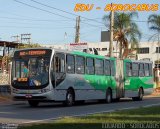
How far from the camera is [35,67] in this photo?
23719mm

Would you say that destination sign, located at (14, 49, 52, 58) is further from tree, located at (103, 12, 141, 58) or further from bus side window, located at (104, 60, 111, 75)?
tree, located at (103, 12, 141, 58)

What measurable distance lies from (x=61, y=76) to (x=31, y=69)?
164 cm

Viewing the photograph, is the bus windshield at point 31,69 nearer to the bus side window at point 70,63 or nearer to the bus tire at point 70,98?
the bus side window at point 70,63

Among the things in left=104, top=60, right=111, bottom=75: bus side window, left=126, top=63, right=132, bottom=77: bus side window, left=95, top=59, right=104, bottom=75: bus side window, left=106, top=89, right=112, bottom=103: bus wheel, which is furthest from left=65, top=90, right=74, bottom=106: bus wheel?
left=126, top=63, right=132, bottom=77: bus side window

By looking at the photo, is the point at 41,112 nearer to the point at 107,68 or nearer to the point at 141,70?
the point at 107,68

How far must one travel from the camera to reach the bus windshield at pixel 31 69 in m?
23.6

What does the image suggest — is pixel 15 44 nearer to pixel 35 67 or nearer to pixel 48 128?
pixel 35 67

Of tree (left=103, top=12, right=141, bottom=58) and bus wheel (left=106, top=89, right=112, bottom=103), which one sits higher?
tree (left=103, top=12, right=141, bottom=58)

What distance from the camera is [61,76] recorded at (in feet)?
79.9

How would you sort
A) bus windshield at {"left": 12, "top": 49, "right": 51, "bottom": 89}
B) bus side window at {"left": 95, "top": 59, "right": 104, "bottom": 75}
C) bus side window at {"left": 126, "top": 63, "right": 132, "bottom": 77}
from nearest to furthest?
1. bus windshield at {"left": 12, "top": 49, "right": 51, "bottom": 89}
2. bus side window at {"left": 95, "top": 59, "right": 104, "bottom": 75}
3. bus side window at {"left": 126, "top": 63, "right": 132, "bottom": 77}

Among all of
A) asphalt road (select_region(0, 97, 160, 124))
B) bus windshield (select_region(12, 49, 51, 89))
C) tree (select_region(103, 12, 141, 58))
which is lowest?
asphalt road (select_region(0, 97, 160, 124))

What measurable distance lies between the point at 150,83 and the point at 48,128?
24.8 metres

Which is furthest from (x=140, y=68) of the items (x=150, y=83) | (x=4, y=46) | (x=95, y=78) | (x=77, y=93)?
(x=4, y=46)

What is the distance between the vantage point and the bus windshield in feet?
77.3
